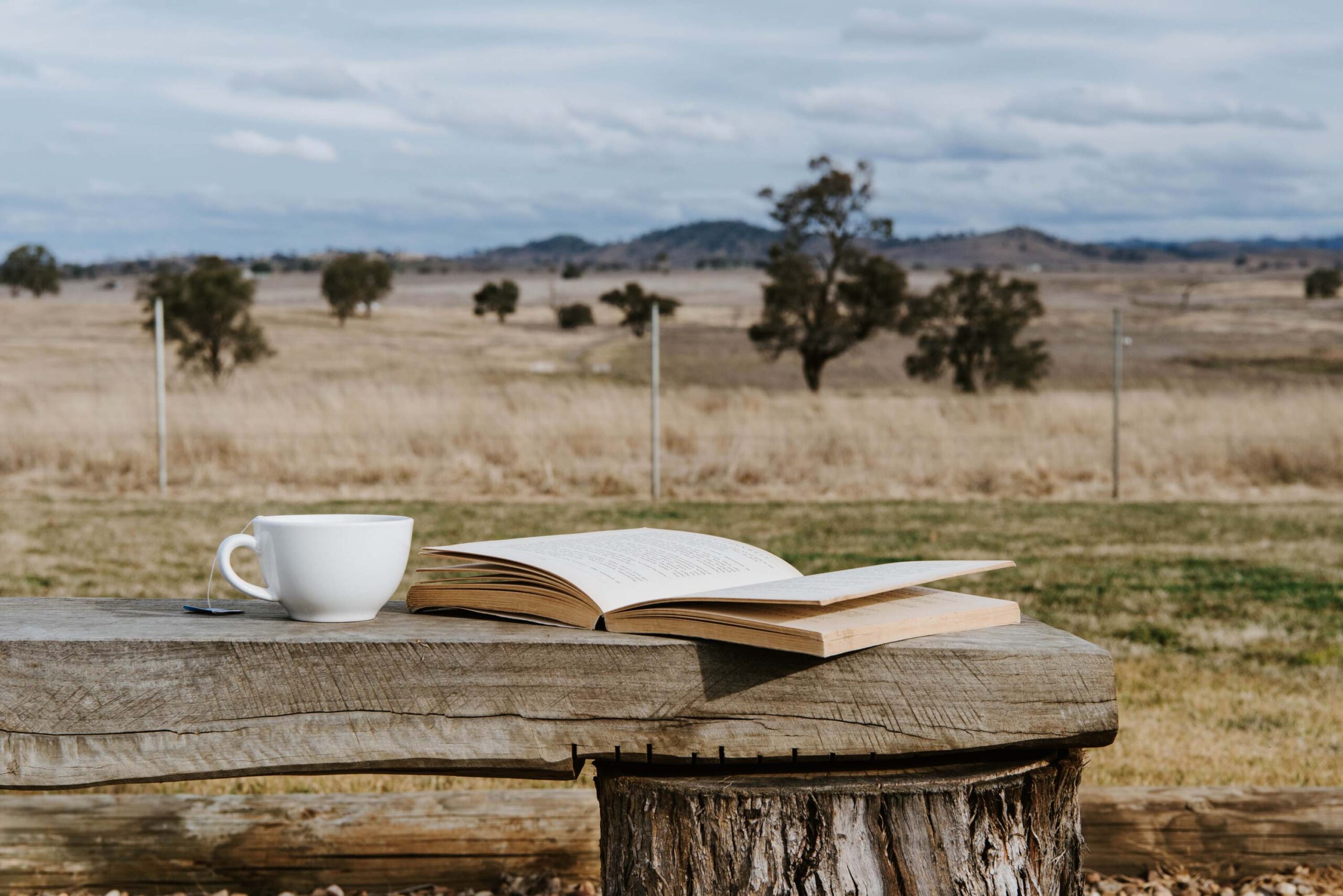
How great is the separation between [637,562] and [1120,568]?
5470mm

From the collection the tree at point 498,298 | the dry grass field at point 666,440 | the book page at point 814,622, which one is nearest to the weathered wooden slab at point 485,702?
the book page at point 814,622

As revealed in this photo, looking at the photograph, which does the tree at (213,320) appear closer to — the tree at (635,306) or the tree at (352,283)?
the tree at (635,306)

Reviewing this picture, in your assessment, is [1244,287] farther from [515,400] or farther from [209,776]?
[209,776]

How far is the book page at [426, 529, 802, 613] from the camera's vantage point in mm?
1604

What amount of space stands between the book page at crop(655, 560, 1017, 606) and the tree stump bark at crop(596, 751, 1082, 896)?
9.5 inches

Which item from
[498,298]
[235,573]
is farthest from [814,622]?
[498,298]

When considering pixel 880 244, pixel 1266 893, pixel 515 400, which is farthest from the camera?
pixel 880 244

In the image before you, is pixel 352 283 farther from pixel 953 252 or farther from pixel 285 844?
pixel 953 252

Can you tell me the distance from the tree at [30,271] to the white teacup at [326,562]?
5798 centimetres

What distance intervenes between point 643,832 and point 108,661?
703mm

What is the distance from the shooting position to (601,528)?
8422 millimetres

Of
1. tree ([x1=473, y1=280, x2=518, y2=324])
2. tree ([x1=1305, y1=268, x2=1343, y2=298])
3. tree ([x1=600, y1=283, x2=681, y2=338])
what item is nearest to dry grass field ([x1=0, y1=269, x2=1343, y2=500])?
tree ([x1=600, y1=283, x2=681, y2=338])

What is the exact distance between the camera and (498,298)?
28.4 m

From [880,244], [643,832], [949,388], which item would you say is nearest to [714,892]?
[643,832]
